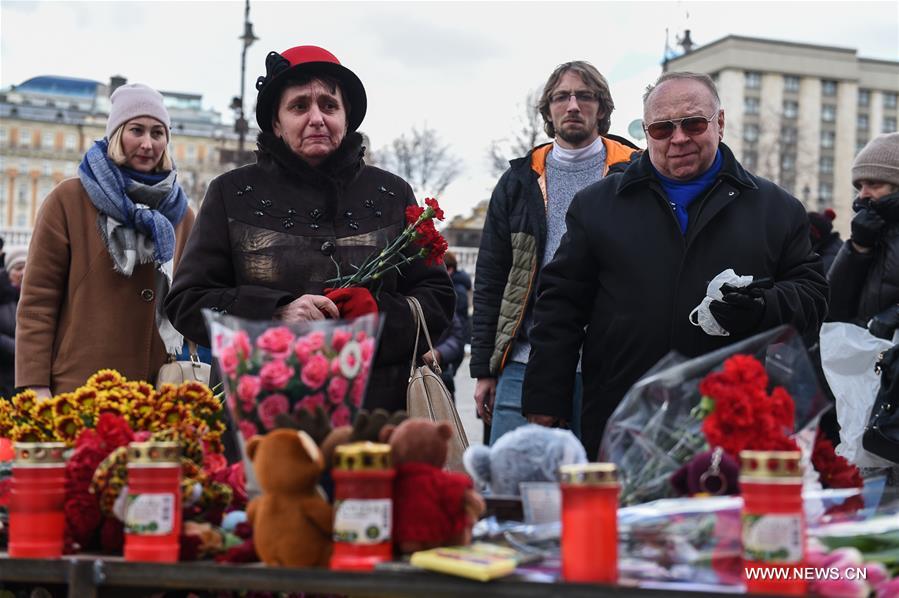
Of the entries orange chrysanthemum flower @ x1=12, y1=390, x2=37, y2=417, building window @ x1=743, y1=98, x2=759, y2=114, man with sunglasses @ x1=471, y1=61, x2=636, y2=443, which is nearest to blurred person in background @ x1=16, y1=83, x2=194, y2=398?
man with sunglasses @ x1=471, y1=61, x2=636, y2=443

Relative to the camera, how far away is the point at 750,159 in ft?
290

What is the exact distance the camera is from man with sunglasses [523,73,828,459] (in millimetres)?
4191

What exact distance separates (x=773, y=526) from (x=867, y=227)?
→ 4.10m

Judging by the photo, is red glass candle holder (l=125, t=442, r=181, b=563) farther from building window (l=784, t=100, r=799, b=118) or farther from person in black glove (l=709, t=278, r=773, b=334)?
building window (l=784, t=100, r=799, b=118)

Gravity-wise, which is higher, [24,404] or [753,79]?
[753,79]

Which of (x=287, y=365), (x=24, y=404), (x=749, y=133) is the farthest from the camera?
(x=749, y=133)

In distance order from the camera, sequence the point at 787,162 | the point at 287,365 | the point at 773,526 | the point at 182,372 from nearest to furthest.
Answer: the point at 773,526, the point at 287,365, the point at 182,372, the point at 787,162

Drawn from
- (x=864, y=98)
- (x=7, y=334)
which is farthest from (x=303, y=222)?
(x=864, y=98)

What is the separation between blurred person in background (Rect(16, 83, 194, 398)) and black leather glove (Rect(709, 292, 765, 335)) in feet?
7.46

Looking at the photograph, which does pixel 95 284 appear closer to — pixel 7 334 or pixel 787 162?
pixel 7 334

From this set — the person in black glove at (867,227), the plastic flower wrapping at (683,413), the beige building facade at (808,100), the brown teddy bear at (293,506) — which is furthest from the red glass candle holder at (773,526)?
the beige building facade at (808,100)

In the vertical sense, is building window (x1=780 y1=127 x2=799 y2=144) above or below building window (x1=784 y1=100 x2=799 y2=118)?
below

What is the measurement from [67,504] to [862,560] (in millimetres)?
1628

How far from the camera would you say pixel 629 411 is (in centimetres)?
269
